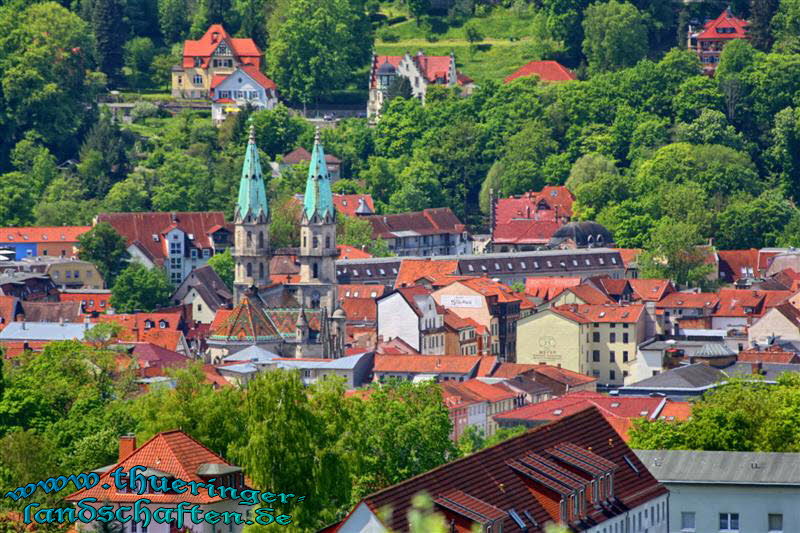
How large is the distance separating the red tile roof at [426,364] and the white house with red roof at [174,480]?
189ft

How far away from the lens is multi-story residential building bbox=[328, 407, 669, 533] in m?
56.2

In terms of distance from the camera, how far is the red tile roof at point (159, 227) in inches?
6294

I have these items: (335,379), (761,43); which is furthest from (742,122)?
(335,379)

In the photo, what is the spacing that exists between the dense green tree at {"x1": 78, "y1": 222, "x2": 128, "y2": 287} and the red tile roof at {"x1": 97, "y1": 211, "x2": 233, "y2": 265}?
1.48 meters

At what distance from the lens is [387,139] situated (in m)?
187

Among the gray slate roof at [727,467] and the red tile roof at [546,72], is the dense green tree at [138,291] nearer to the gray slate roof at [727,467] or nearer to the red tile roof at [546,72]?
the red tile roof at [546,72]

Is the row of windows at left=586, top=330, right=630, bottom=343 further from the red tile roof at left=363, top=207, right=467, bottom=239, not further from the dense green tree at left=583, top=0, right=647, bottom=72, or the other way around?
the dense green tree at left=583, top=0, right=647, bottom=72

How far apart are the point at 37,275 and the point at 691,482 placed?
8792 centimetres

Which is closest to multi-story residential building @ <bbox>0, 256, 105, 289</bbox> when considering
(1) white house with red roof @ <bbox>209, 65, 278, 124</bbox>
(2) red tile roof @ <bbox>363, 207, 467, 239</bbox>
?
(2) red tile roof @ <bbox>363, 207, 467, 239</bbox>

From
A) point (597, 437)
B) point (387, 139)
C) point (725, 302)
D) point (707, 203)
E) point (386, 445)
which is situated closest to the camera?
point (597, 437)

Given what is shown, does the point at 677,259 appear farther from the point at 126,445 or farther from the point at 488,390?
the point at 126,445

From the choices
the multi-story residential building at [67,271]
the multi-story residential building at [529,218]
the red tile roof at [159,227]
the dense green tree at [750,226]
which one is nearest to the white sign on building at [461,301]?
the multi-story residential building at [67,271]

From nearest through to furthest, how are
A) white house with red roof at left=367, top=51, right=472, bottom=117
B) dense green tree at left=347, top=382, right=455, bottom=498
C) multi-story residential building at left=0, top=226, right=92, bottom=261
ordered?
dense green tree at left=347, top=382, right=455, bottom=498 < multi-story residential building at left=0, top=226, right=92, bottom=261 < white house with red roof at left=367, top=51, right=472, bottom=117

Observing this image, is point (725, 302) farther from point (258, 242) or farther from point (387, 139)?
point (387, 139)
